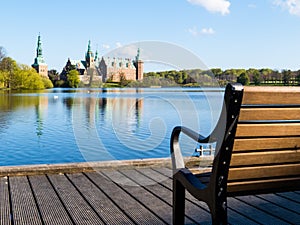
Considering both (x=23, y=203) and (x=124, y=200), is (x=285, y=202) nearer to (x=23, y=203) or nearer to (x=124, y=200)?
(x=124, y=200)

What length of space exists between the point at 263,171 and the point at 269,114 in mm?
315

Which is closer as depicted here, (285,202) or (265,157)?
(265,157)

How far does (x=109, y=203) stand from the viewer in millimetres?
2607

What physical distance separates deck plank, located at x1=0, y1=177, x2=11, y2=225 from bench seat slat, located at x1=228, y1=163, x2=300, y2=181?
141 centimetres

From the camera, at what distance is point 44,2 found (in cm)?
5462

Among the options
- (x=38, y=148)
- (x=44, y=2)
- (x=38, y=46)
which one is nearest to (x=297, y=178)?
(x=38, y=148)

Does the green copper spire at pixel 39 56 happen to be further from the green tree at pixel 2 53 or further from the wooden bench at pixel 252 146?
the wooden bench at pixel 252 146

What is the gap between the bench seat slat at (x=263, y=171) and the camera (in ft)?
5.28

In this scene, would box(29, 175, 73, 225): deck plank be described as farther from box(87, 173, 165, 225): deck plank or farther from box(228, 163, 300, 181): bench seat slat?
box(228, 163, 300, 181): bench seat slat

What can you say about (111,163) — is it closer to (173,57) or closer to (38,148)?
(173,57)

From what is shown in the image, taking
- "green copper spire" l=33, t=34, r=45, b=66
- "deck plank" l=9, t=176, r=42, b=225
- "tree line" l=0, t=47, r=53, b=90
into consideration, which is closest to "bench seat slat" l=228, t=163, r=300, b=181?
"deck plank" l=9, t=176, r=42, b=225

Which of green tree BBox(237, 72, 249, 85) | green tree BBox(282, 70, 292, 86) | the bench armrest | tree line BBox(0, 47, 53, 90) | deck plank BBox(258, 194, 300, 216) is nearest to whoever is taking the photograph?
green tree BBox(237, 72, 249, 85)

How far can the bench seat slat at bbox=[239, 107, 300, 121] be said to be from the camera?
1.45 metres

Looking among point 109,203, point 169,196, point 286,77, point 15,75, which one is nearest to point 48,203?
point 109,203
